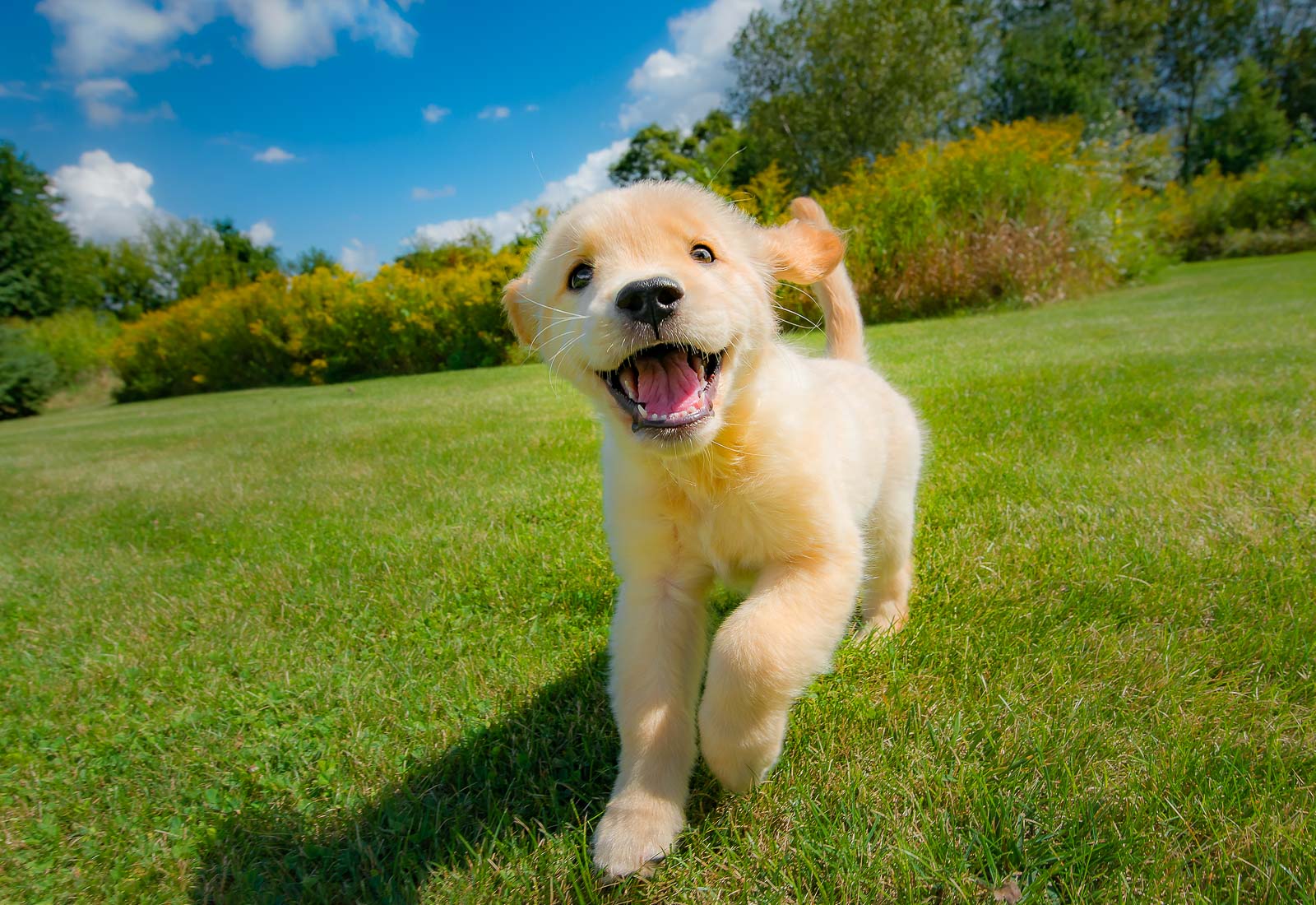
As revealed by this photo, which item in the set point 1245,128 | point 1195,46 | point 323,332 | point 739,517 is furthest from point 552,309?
point 1195,46

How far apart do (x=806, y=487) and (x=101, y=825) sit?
77.9 inches

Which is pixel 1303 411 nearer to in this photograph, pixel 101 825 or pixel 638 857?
pixel 638 857

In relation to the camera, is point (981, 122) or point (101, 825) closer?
point (101, 825)

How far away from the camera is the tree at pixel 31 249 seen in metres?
33.5

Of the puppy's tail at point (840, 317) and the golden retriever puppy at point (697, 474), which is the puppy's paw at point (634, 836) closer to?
the golden retriever puppy at point (697, 474)

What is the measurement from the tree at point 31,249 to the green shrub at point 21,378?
57.0 feet

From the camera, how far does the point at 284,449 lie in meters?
7.05

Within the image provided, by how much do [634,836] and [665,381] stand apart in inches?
40.5

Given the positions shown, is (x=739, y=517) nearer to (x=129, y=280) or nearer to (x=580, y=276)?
(x=580, y=276)

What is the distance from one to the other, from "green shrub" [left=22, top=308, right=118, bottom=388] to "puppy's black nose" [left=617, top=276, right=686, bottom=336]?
Answer: 27.7 meters

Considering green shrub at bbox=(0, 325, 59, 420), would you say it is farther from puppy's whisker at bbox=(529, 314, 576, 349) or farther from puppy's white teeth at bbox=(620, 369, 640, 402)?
puppy's white teeth at bbox=(620, 369, 640, 402)

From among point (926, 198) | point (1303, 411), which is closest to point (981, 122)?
point (926, 198)

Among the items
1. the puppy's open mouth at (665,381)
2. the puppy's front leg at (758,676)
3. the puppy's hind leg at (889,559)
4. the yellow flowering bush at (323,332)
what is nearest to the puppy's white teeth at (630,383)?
the puppy's open mouth at (665,381)

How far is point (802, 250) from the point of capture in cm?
216
